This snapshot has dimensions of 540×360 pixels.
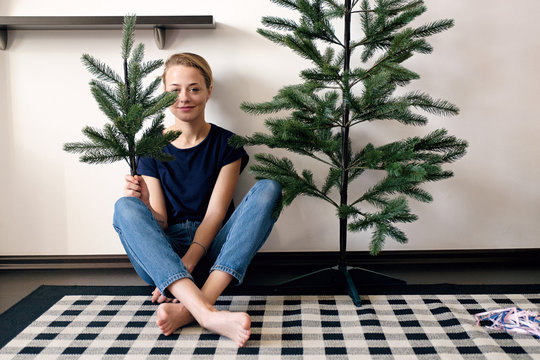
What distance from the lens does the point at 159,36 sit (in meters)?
1.82

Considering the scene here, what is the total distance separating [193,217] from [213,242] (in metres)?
0.16

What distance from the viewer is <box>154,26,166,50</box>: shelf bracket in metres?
1.81

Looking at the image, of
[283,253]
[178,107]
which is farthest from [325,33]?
[283,253]

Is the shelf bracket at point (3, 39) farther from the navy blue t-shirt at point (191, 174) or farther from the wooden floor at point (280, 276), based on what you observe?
the wooden floor at point (280, 276)

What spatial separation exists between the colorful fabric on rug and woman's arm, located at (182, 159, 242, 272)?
214 mm

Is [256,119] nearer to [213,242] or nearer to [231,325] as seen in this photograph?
[213,242]

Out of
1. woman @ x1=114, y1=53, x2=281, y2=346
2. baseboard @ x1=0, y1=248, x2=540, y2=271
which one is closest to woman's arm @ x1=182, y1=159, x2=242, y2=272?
woman @ x1=114, y1=53, x2=281, y2=346

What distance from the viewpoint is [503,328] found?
1383mm

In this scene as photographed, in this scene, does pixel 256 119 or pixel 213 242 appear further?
pixel 256 119

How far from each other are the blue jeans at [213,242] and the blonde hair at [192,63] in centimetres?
51

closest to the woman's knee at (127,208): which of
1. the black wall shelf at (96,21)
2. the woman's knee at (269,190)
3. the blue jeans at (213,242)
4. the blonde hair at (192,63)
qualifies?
the blue jeans at (213,242)

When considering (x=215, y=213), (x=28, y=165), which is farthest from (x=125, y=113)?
(x=28, y=165)

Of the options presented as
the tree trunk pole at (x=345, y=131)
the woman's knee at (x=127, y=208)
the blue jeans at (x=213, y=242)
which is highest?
the tree trunk pole at (x=345, y=131)

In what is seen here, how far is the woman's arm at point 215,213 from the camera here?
60.7 inches
